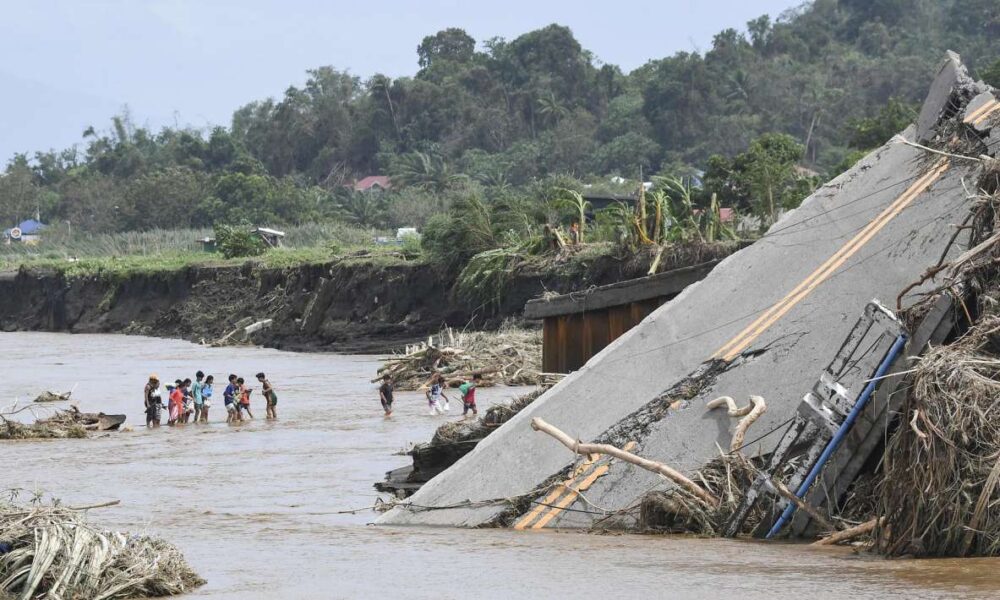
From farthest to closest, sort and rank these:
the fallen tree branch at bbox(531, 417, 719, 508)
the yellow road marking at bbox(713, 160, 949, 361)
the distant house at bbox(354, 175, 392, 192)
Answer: the distant house at bbox(354, 175, 392, 192), the yellow road marking at bbox(713, 160, 949, 361), the fallen tree branch at bbox(531, 417, 719, 508)

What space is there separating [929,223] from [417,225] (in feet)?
276

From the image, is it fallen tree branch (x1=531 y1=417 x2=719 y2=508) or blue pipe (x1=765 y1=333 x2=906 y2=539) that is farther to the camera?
fallen tree branch (x1=531 y1=417 x2=719 y2=508)

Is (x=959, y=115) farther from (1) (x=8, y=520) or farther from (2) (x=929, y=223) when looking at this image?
(1) (x=8, y=520)

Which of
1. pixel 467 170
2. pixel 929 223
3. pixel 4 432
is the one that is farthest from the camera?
pixel 467 170

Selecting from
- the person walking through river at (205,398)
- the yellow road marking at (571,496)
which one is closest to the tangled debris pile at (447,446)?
the yellow road marking at (571,496)

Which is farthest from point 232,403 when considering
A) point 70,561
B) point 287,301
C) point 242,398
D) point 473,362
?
point 287,301

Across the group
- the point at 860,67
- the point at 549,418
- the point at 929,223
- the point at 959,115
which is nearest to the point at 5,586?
the point at 549,418

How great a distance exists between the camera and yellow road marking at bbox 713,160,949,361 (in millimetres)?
17391

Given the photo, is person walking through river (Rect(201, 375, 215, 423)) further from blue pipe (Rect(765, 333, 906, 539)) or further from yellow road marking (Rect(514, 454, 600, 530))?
Answer: blue pipe (Rect(765, 333, 906, 539))

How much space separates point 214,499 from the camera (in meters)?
20.1

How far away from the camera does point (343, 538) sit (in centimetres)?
1541

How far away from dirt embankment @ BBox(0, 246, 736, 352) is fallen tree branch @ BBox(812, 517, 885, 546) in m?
29.0

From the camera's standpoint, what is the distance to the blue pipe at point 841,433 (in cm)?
1323

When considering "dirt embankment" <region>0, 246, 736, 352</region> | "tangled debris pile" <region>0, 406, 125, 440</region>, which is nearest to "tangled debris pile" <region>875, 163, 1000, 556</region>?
"tangled debris pile" <region>0, 406, 125, 440</region>
